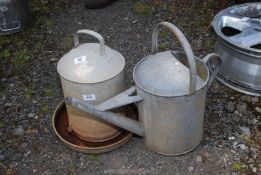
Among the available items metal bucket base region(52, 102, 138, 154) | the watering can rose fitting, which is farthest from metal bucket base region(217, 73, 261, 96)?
metal bucket base region(52, 102, 138, 154)

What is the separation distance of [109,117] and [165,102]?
386mm

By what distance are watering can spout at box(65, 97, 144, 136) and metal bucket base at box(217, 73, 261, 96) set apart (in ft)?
3.08

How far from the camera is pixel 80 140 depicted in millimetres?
2846

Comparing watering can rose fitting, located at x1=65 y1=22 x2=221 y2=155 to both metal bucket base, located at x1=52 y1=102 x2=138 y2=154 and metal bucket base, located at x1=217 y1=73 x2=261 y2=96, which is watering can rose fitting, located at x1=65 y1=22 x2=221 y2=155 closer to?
metal bucket base, located at x1=52 y1=102 x2=138 y2=154

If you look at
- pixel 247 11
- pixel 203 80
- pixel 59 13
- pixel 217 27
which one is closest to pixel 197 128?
pixel 203 80

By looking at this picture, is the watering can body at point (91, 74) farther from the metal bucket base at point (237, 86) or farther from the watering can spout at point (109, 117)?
the metal bucket base at point (237, 86)

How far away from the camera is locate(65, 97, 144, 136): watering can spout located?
240 cm

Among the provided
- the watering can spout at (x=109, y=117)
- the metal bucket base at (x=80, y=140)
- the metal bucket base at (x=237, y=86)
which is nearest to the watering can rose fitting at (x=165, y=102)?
the watering can spout at (x=109, y=117)

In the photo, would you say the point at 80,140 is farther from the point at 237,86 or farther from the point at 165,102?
the point at 237,86

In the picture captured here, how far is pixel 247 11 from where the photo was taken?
11.5 feet

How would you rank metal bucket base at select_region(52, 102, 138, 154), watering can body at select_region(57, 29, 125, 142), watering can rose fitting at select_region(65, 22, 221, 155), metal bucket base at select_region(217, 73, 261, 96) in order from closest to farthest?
watering can rose fitting at select_region(65, 22, 221, 155) < watering can body at select_region(57, 29, 125, 142) < metal bucket base at select_region(52, 102, 138, 154) < metal bucket base at select_region(217, 73, 261, 96)

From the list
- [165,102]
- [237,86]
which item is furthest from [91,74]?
[237,86]

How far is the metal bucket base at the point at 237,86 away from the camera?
314 centimetres

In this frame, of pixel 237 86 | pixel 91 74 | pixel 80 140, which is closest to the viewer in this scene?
pixel 91 74
